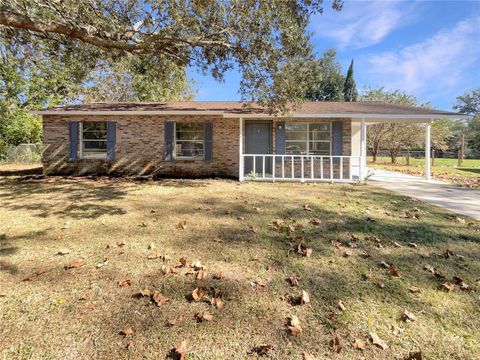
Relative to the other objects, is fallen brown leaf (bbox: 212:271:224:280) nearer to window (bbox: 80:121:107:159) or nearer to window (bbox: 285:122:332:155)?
window (bbox: 285:122:332:155)

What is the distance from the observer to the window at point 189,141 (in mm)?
12703

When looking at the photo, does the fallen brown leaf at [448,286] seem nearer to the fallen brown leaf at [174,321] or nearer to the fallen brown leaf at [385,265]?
the fallen brown leaf at [385,265]

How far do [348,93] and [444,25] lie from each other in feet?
66.3

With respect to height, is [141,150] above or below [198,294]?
above

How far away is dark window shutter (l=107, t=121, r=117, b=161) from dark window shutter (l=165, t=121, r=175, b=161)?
2215mm

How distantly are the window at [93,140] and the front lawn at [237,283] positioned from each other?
23.1ft

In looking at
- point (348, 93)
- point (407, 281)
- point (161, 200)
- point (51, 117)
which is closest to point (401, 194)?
point (407, 281)

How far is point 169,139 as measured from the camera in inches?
493

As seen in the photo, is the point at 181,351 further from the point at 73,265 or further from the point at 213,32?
the point at 213,32

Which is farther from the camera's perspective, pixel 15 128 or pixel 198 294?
pixel 15 128

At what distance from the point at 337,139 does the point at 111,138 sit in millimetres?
9350

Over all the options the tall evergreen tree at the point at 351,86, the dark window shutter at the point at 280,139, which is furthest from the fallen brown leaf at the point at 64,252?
the tall evergreen tree at the point at 351,86

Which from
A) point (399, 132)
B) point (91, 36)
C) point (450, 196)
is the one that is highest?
point (91, 36)

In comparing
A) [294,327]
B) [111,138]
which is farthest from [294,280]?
[111,138]
